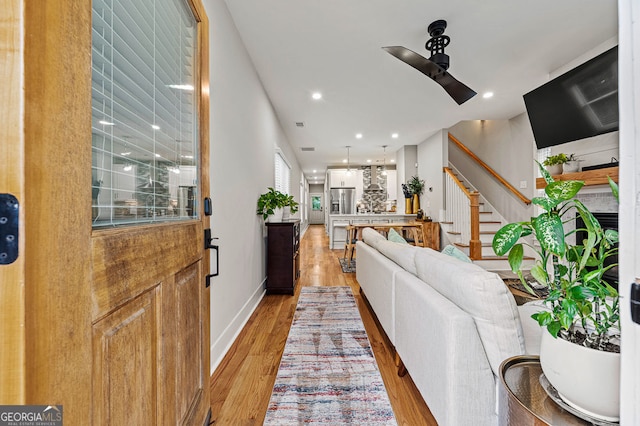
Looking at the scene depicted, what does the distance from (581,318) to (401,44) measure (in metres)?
2.67

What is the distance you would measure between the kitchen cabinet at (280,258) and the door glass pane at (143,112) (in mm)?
2207

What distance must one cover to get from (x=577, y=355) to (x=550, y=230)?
1.07 feet

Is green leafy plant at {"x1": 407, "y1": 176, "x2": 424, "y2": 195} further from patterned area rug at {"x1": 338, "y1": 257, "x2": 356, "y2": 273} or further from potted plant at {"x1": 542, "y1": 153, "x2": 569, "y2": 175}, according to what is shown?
potted plant at {"x1": 542, "y1": 153, "x2": 569, "y2": 175}

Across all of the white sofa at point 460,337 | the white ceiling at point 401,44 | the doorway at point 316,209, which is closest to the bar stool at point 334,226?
the white ceiling at point 401,44

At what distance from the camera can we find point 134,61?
32.4 inches

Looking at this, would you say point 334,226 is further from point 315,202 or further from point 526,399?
point 315,202

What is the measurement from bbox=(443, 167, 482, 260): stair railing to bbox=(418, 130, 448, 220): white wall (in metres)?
0.18

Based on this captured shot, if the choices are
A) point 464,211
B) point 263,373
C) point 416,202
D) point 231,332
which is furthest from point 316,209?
point 263,373

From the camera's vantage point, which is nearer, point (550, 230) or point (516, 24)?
point (550, 230)

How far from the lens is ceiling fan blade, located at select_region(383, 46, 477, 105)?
7.22ft

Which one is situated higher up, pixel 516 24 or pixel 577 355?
pixel 516 24

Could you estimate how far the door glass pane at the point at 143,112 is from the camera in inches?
27.0

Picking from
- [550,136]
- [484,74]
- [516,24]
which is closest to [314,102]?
[484,74]

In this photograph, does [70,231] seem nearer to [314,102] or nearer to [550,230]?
[550,230]
